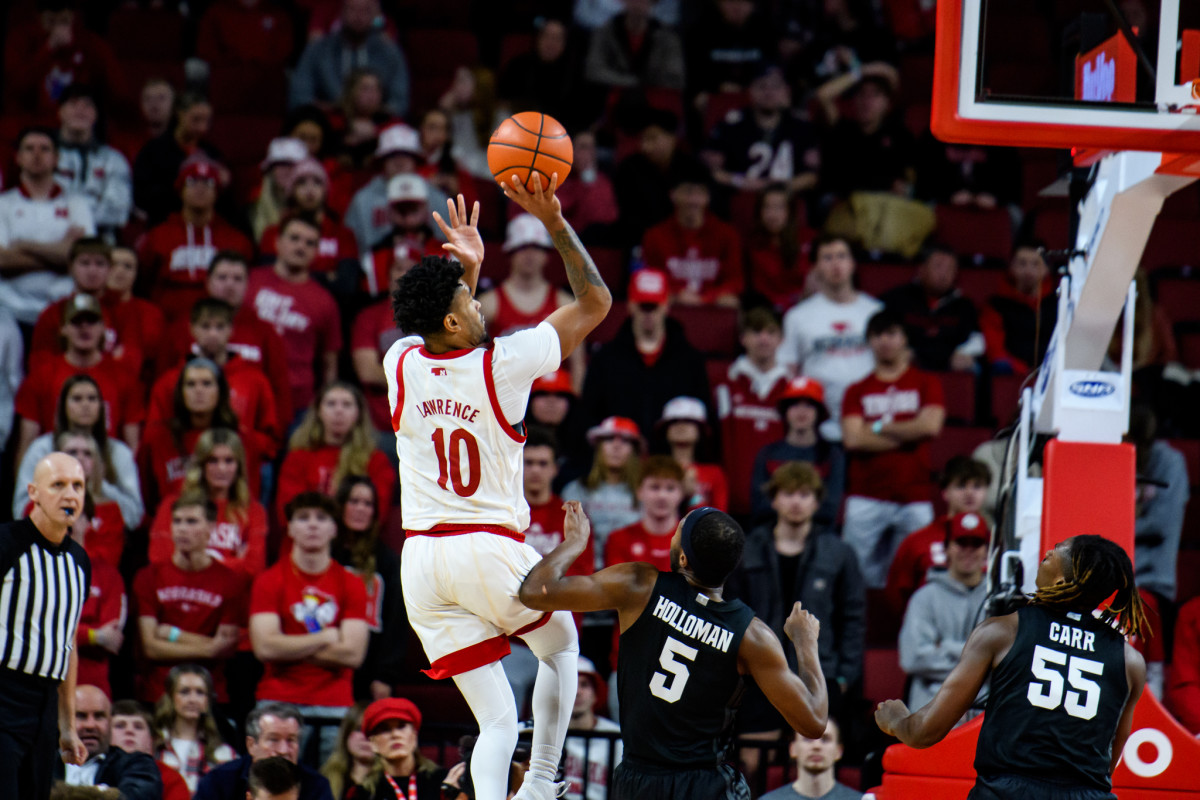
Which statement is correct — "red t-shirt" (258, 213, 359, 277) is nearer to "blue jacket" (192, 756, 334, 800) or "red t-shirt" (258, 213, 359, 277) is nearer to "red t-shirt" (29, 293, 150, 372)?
"red t-shirt" (29, 293, 150, 372)

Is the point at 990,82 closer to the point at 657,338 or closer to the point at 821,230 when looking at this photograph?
the point at 821,230

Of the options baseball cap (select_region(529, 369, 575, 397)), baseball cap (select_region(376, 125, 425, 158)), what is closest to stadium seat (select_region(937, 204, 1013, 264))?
baseball cap (select_region(529, 369, 575, 397))

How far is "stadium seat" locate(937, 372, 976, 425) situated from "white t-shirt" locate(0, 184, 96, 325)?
21.3 feet

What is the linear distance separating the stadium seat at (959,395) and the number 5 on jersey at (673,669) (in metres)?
6.55

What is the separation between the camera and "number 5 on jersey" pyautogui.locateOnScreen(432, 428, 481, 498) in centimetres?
521

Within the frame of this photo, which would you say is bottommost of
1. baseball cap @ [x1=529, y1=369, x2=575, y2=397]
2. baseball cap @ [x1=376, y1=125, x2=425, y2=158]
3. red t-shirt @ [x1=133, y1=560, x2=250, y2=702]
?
red t-shirt @ [x1=133, y1=560, x2=250, y2=702]

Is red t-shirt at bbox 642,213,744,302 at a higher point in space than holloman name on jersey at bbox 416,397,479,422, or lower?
higher

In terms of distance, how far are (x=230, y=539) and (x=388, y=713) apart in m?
2.12

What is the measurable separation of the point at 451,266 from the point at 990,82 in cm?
984

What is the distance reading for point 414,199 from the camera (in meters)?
11.1

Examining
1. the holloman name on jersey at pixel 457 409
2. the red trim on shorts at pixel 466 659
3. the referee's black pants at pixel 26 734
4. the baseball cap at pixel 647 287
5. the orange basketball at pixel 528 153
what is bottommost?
the referee's black pants at pixel 26 734

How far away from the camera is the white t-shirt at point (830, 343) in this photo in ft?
36.2

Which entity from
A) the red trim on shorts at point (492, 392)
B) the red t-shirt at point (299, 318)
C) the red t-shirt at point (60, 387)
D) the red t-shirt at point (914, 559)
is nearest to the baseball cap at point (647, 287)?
the red t-shirt at point (299, 318)

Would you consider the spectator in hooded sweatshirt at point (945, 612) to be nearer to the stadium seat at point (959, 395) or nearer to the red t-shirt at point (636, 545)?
the red t-shirt at point (636, 545)
